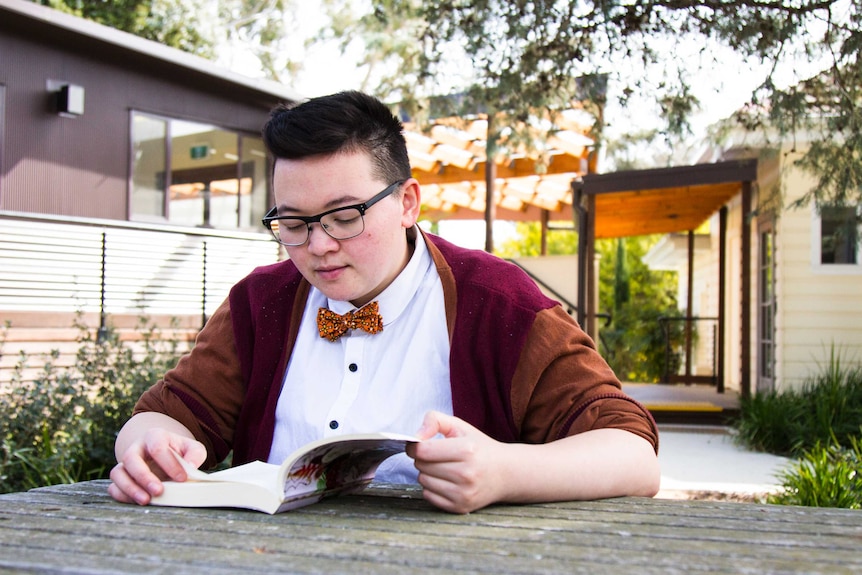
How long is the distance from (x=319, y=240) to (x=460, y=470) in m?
0.64

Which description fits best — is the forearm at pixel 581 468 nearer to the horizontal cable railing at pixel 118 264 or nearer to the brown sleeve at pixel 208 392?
the brown sleeve at pixel 208 392

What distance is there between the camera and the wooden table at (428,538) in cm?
107

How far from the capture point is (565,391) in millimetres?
1812

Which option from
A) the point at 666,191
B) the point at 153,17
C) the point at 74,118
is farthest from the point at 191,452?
the point at 153,17

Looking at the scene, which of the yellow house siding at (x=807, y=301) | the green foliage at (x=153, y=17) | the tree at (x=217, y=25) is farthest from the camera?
the tree at (x=217, y=25)

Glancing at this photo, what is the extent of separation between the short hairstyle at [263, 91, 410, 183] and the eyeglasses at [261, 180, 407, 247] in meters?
0.11

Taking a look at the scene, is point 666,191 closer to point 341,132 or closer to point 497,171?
point 497,171

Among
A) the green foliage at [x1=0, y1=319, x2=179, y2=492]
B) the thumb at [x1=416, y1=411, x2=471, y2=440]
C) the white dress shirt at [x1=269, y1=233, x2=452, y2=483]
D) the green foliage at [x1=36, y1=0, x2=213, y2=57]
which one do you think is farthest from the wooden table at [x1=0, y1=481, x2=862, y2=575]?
the green foliage at [x1=36, y1=0, x2=213, y2=57]

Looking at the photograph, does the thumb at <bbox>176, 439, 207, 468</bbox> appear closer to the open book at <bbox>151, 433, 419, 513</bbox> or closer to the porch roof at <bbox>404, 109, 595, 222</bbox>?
the open book at <bbox>151, 433, 419, 513</bbox>

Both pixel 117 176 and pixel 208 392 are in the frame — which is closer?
pixel 208 392

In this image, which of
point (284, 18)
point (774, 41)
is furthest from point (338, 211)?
point (284, 18)

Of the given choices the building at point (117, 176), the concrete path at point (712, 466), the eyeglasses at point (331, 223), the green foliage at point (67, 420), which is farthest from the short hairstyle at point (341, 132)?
the building at point (117, 176)

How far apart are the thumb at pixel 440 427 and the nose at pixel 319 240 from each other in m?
0.49

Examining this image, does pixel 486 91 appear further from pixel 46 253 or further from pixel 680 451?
pixel 46 253
